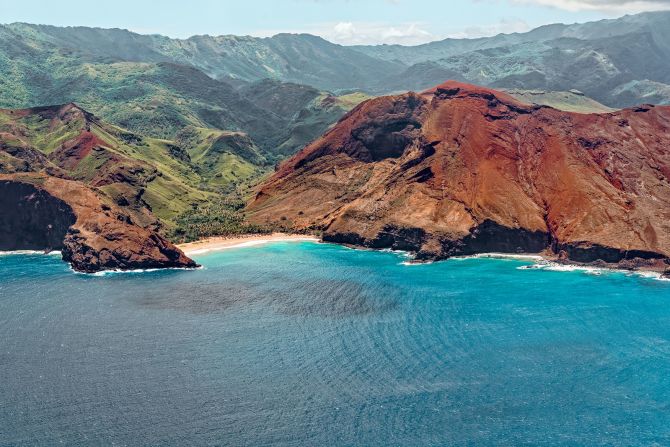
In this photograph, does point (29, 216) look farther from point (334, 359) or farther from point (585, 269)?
point (585, 269)

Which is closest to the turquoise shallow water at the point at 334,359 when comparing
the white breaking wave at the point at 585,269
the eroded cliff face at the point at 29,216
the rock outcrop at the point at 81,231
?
the white breaking wave at the point at 585,269

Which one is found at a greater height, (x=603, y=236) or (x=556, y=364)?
(x=603, y=236)

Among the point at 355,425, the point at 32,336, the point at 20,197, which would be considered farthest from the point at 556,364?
the point at 20,197

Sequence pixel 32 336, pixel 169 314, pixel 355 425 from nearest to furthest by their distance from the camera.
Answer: pixel 355 425 → pixel 32 336 → pixel 169 314

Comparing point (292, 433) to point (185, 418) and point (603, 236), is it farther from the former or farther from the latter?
point (603, 236)

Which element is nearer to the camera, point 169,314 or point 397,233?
point 169,314

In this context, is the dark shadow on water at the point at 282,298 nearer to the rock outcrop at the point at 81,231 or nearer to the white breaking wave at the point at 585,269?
the rock outcrop at the point at 81,231
